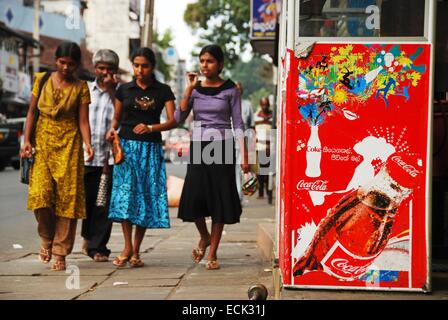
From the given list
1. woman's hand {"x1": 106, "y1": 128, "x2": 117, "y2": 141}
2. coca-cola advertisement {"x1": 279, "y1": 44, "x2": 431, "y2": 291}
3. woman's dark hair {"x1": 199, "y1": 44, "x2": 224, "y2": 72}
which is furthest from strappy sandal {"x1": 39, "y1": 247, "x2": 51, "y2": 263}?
coca-cola advertisement {"x1": 279, "y1": 44, "x2": 431, "y2": 291}

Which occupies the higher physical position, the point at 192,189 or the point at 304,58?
the point at 304,58

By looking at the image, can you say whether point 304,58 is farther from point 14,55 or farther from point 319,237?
point 14,55

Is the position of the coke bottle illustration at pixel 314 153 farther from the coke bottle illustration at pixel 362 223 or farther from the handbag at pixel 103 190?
the handbag at pixel 103 190

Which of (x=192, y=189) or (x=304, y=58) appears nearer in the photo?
(x=304, y=58)

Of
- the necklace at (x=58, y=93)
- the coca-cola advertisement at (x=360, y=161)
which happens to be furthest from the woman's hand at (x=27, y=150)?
the coca-cola advertisement at (x=360, y=161)

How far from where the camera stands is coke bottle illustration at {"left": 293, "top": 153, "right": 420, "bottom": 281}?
563 centimetres

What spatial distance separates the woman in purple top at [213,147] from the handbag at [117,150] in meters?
0.55

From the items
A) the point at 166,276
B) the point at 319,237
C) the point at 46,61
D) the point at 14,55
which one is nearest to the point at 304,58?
the point at 319,237

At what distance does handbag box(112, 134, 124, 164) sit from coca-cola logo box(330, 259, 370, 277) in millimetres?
2784

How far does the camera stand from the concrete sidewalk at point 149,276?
6.39m

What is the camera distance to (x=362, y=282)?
565 centimetres

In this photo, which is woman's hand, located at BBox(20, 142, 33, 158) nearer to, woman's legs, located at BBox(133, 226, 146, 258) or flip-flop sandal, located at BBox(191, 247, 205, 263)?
woman's legs, located at BBox(133, 226, 146, 258)

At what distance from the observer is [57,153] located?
7.82m

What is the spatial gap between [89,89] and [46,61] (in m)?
53.5
